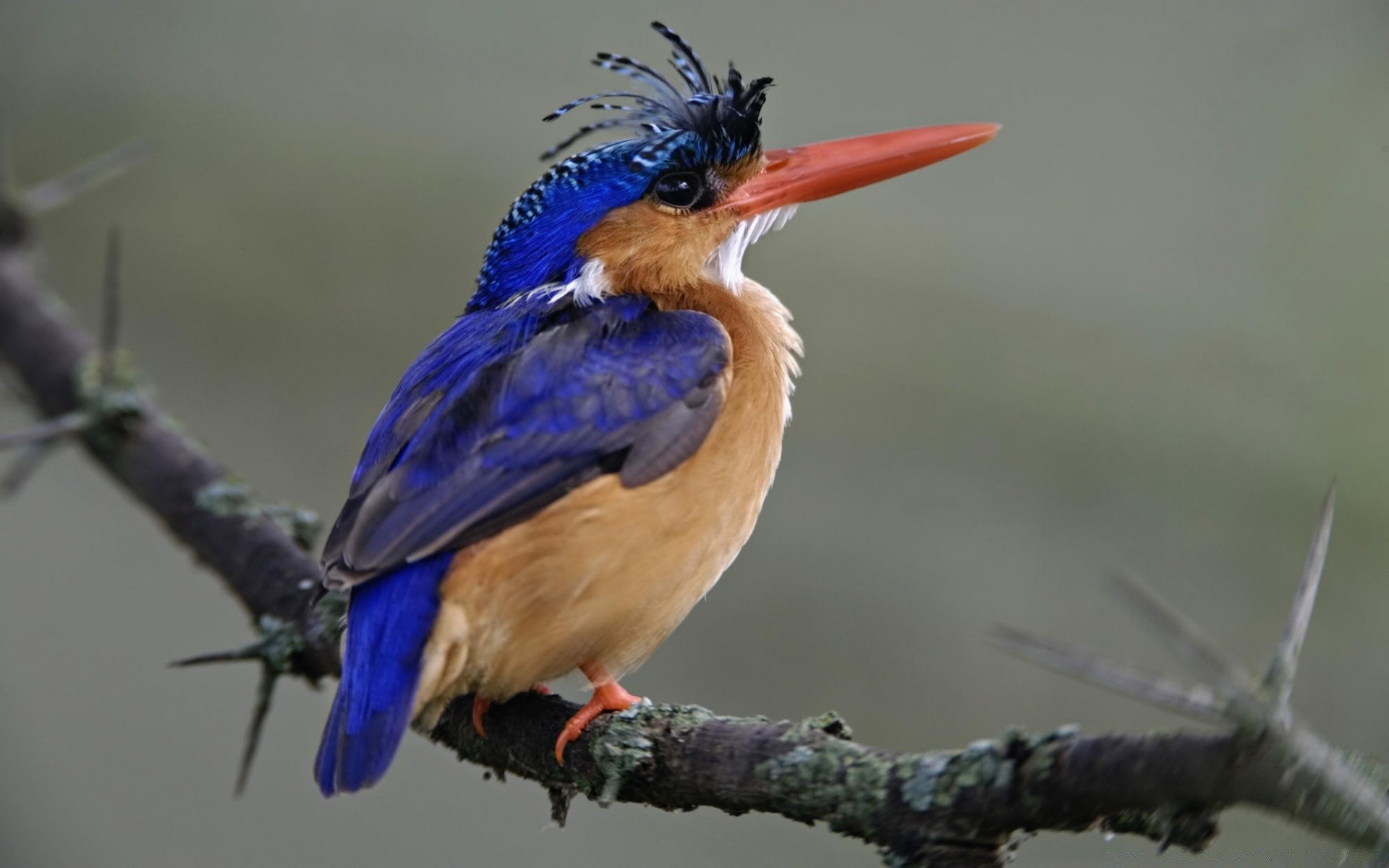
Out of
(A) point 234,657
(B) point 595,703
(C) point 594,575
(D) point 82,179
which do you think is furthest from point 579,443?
(D) point 82,179

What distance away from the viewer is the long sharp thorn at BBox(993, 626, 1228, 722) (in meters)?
0.87

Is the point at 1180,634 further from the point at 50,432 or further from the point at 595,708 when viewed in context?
the point at 50,432

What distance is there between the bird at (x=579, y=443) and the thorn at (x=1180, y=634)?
1189 millimetres

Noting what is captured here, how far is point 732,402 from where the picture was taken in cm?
225

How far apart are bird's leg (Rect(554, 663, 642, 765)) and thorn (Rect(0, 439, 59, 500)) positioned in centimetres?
113

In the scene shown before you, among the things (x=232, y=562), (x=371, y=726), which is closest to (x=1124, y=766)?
(x=371, y=726)

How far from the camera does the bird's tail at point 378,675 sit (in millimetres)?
1796

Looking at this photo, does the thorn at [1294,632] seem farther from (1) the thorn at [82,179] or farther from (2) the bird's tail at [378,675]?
(1) the thorn at [82,179]

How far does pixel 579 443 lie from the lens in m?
2.08

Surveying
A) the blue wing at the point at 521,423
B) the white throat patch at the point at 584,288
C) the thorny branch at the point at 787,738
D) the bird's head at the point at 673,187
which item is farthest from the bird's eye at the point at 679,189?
the thorny branch at the point at 787,738

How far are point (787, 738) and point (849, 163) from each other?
152cm

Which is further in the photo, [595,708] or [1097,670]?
[595,708]

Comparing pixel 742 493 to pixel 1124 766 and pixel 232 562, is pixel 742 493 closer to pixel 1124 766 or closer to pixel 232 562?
pixel 232 562

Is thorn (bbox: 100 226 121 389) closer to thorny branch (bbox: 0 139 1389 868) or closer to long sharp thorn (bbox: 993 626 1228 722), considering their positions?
thorny branch (bbox: 0 139 1389 868)
